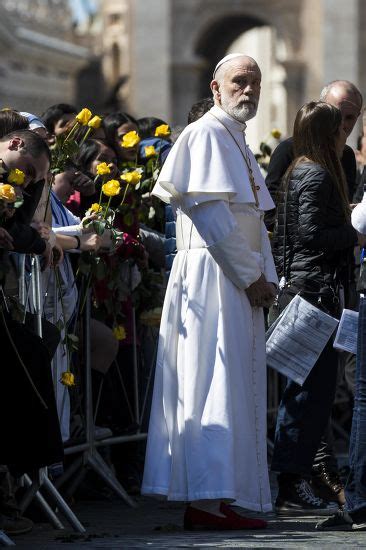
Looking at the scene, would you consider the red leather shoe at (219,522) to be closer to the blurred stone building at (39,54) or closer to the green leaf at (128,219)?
the green leaf at (128,219)

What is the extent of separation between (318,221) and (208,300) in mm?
836

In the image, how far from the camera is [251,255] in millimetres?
7828

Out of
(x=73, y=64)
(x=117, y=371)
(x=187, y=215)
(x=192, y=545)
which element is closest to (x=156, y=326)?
(x=117, y=371)

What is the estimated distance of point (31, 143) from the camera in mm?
7715

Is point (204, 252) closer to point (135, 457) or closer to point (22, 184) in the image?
point (22, 184)

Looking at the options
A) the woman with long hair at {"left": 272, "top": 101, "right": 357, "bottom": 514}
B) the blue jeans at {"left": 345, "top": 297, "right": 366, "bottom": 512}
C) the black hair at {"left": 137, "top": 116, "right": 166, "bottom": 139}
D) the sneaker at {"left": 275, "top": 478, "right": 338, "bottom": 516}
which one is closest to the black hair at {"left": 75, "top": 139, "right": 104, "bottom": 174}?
the woman with long hair at {"left": 272, "top": 101, "right": 357, "bottom": 514}

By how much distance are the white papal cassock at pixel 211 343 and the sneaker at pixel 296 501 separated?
0.62 meters

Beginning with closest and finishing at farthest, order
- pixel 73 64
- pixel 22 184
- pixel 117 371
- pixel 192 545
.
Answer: pixel 192 545
pixel 22 184
pixel 117 371
pixel 73 64

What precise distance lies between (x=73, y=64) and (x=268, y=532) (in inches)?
2263

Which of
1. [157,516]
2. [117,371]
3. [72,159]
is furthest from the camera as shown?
[117,371]

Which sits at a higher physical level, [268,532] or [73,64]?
[73,64]

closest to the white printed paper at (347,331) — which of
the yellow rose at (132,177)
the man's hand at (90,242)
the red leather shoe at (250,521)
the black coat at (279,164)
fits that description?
the red leather shoe at (250,521)

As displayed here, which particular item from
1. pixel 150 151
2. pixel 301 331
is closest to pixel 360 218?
pixel 301 331

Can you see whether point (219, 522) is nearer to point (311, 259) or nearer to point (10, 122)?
point (311, 259)
